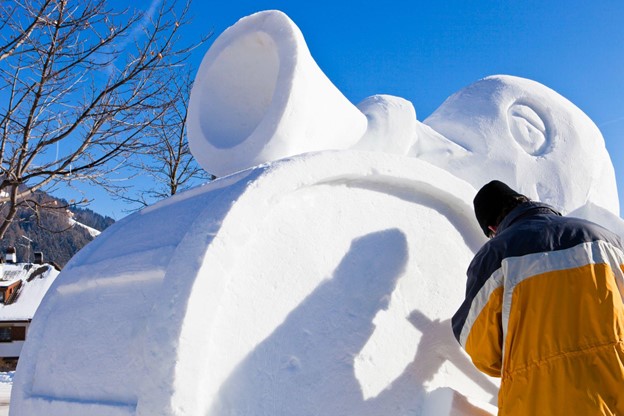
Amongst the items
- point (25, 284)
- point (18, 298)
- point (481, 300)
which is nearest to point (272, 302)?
point (481, 300)

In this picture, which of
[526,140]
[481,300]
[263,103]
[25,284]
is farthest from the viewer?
[25,284]

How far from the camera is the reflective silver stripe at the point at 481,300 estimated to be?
6.50 feet

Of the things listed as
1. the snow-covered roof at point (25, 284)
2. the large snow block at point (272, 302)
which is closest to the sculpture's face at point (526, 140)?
the large snow block at point (272, 302)

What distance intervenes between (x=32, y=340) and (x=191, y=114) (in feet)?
4.53

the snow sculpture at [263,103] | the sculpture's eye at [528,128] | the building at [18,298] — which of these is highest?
the building at [18,298]

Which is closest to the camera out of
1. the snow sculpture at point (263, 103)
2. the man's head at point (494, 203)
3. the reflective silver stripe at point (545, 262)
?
the reflective silver stripe at point (545, 262)

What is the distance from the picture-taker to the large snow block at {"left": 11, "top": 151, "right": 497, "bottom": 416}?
1.75m

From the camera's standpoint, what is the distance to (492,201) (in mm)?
2303

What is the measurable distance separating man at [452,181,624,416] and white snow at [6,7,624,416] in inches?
10.1

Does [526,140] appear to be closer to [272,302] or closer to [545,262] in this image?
[545,262]

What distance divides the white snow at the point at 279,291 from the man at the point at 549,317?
0.26m

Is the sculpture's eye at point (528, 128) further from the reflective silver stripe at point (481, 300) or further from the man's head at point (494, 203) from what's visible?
the reflective silver stripe at point (481, 300)

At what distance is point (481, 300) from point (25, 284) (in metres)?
34.3

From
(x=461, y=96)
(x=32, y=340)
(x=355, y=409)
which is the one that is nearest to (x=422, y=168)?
(x=355, y=409)
